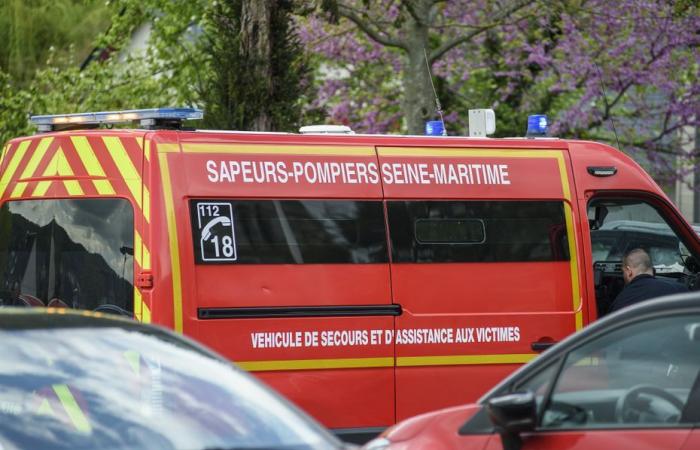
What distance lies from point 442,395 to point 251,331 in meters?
1.27

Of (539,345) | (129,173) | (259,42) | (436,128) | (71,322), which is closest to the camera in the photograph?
(71,322)

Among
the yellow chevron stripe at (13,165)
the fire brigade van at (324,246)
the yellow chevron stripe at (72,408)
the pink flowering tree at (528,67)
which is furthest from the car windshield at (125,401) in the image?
the pink flowering tree at (528,67)

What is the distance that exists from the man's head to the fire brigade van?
22 centimetres

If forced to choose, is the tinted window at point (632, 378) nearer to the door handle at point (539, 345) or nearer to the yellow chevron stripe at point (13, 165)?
the door handle at point (539, 345)

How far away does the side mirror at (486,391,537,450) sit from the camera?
483 cm

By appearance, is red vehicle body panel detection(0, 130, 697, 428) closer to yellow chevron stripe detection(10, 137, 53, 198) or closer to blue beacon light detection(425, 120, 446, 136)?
yellow chevron stripe detection(10, 137, 53, 198)

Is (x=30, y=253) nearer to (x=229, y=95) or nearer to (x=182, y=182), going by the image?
(x=182, y=182)

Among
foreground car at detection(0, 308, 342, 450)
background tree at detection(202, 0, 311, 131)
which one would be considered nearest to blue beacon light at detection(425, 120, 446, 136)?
background tree at detection(202, 0, 311, 131)

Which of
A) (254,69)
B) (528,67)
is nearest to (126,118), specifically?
(254,69)

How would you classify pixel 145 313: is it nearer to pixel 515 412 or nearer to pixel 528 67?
pixel 515 412

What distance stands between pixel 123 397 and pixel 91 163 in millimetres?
3810

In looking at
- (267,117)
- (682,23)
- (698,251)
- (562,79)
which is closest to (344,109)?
(562,79)

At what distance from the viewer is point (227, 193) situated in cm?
781

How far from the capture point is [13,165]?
8.45 metres
